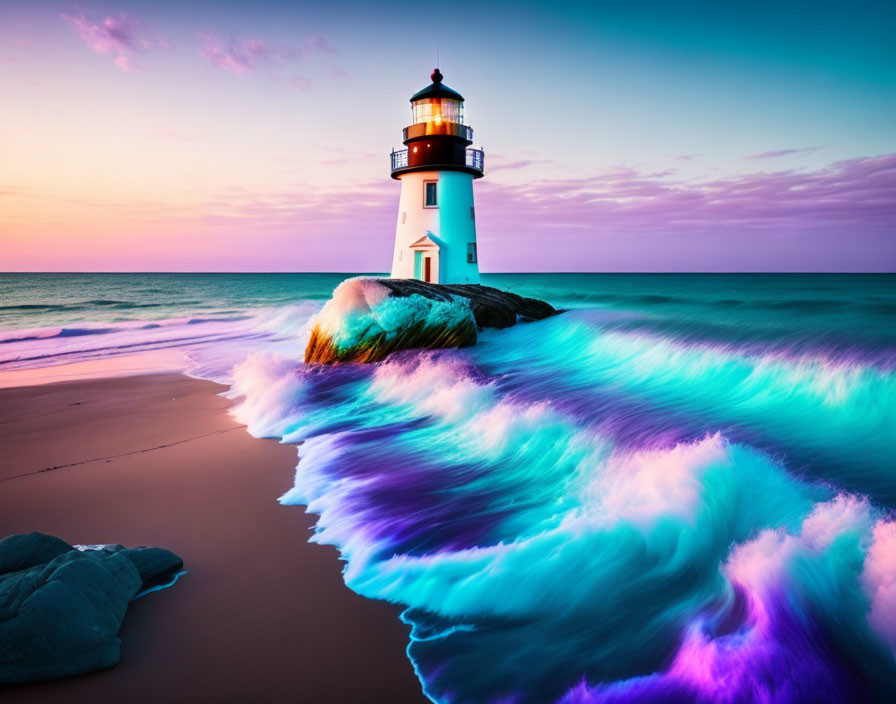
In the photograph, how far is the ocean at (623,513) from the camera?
293 cm

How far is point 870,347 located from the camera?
8.50 meters

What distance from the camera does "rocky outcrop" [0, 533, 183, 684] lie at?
2.82 metres

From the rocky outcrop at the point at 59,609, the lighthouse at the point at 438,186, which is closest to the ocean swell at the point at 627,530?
the rocky outcrop at the point at 59,609

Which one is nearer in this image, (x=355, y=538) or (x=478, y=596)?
(x=478, y=596)

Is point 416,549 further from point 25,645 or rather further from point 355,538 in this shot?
point 25,645

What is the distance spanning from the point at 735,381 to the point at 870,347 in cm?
236

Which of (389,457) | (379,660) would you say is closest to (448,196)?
(389,457)

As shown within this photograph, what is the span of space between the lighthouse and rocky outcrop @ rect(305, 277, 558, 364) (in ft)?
16.3

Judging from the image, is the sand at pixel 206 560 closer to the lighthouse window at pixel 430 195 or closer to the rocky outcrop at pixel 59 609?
the rocky outcrop at pixel 59 609

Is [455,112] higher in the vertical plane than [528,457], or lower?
higher

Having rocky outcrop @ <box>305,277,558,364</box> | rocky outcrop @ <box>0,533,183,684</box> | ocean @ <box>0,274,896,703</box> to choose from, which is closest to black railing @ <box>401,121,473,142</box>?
rocky outcrop @ <box>305,277,558,364</box>

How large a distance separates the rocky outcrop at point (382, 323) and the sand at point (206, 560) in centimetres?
328

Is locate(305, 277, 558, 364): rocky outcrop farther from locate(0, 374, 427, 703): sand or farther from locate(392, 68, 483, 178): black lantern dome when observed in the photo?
locate(392, 68, 483, 178): black lantern dome

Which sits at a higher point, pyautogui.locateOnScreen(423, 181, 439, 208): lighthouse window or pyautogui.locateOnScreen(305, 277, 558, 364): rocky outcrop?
pyautogui.locateOnScreen(423, 181, 439, 208): lighthouse window
